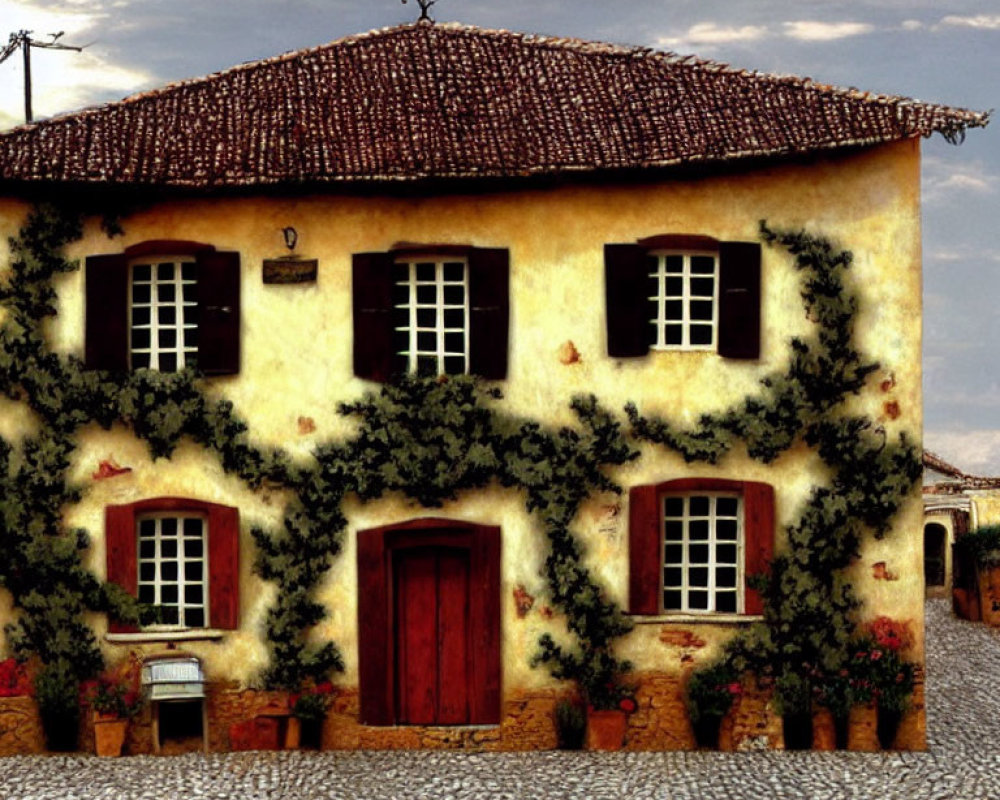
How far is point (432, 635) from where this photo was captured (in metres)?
15.3

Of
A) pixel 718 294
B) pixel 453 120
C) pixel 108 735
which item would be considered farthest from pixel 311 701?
pixel 453 120

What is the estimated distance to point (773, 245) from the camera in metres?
15.1

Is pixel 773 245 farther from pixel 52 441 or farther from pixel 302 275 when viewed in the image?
pixel 52 441

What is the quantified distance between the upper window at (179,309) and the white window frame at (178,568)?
5.05ft

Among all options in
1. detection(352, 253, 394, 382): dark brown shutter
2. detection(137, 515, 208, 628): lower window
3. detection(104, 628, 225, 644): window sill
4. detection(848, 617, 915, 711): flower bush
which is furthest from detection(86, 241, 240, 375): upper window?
detection(848, 617, 915, 711): flower bush

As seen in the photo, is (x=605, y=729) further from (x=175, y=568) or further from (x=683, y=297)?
(x=175, y=568)

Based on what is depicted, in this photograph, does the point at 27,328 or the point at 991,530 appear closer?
the point at 27,328

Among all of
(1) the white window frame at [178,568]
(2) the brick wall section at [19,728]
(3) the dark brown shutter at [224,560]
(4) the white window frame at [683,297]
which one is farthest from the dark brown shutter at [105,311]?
(4) the white window frame at [683,297]

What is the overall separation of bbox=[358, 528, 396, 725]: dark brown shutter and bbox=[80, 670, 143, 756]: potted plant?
231cm

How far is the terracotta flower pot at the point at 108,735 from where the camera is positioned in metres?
14.9

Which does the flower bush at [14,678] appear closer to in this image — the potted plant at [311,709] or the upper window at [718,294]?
the potted plant at [311,709]

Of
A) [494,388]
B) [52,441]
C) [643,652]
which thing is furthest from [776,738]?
[52,441]

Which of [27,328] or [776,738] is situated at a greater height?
[27,328]

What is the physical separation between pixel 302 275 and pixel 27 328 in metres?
2.86
